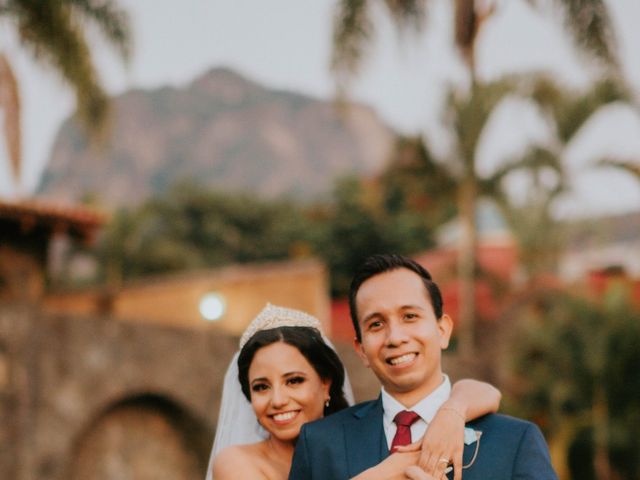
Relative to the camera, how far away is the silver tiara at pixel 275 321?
323cm

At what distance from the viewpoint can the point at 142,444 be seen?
11031 mm

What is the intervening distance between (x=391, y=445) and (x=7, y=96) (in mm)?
9349

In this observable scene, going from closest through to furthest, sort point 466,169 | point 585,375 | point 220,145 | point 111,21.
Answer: point 111,21 → point 466,169 → point 585,375 → point 220,145

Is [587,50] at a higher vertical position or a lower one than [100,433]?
higher

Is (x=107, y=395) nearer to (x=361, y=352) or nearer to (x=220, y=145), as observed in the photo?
A: (x=361, y=352)

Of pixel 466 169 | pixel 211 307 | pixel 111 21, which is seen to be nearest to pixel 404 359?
pixel 211 307

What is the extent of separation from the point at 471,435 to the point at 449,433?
13 cm

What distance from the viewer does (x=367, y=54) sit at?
13.4 m

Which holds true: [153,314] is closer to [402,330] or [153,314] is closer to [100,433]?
[100,433]

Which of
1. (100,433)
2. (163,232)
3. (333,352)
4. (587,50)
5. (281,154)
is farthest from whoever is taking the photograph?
(281,154)

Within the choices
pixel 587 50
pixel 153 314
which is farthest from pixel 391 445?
pixel 153 314

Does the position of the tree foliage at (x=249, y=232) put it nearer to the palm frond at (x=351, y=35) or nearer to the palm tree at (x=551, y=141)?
the palm tree at (x=551, y=141)

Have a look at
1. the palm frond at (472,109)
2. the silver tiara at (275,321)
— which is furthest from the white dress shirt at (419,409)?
the palm frond at (472,109)

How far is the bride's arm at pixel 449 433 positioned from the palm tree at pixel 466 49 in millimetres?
10452
